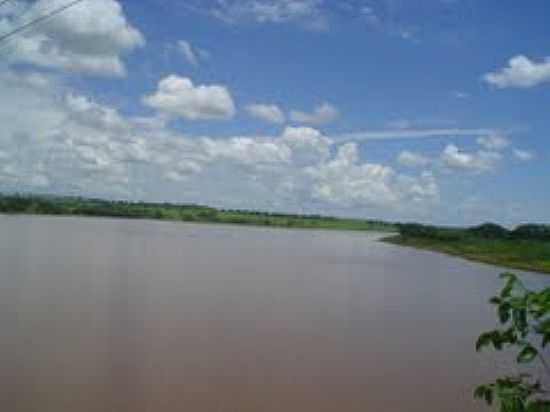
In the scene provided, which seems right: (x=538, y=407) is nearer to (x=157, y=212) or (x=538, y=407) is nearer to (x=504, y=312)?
(x=504, y=312)

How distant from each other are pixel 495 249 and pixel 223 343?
114 ft

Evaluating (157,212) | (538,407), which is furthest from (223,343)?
(157,212)

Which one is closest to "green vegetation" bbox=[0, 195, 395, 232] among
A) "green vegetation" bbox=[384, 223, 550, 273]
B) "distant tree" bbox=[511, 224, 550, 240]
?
"green vegetation" bbox=[384, 223, 550, 273]

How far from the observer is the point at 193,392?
661cm

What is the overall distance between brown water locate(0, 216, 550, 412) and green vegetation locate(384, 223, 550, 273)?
18476 millimetres

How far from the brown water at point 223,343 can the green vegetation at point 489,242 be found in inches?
727

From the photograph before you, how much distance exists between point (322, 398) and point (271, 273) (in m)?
12.1

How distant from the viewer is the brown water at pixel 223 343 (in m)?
6.60

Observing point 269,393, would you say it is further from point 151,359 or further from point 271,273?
point 271,273

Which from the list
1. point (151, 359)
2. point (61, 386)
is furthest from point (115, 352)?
point (61, 386)

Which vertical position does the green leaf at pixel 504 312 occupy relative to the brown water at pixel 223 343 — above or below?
above

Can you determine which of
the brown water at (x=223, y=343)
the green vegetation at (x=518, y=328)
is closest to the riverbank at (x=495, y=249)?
the brown water at (x=223, y=343)

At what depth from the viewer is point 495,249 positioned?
40.0 meters

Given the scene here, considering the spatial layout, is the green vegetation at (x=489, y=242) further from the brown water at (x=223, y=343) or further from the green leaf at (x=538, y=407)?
the green leaf at (x=538, y=407)
